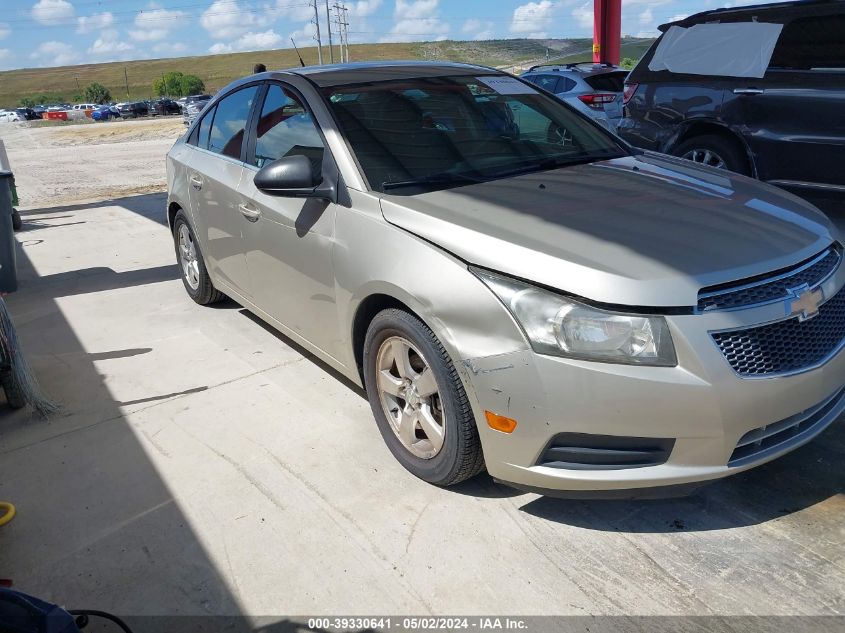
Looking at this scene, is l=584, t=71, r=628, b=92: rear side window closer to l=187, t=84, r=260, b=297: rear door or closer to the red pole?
the red pole

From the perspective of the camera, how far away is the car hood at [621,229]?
2379 mm

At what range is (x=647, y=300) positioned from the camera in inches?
91.0

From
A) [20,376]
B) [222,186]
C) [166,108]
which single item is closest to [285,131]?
[222,186]

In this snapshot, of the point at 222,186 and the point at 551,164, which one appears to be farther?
the point at 222,186

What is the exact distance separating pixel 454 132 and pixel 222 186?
1.52m

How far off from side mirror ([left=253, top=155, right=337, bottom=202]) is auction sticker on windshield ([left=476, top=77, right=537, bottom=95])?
4.20 ft

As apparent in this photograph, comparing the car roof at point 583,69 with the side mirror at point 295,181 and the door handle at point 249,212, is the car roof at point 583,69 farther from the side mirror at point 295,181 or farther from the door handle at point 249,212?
the side mirror at point 295,181

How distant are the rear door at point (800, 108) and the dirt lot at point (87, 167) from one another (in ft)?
30.3

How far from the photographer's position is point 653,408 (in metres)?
2.32

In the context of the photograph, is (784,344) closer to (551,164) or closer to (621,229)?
(621,229)

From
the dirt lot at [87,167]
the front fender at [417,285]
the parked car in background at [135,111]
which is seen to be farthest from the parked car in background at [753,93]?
the parked car in background at [135,111]

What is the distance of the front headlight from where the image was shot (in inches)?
91.4

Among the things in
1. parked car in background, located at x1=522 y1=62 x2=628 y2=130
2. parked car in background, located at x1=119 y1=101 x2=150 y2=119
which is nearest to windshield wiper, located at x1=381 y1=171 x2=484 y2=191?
parked car in background, located at x1=522 y1=62 x2=628 y2=130

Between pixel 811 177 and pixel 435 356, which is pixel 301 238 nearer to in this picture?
pixel 435 356
